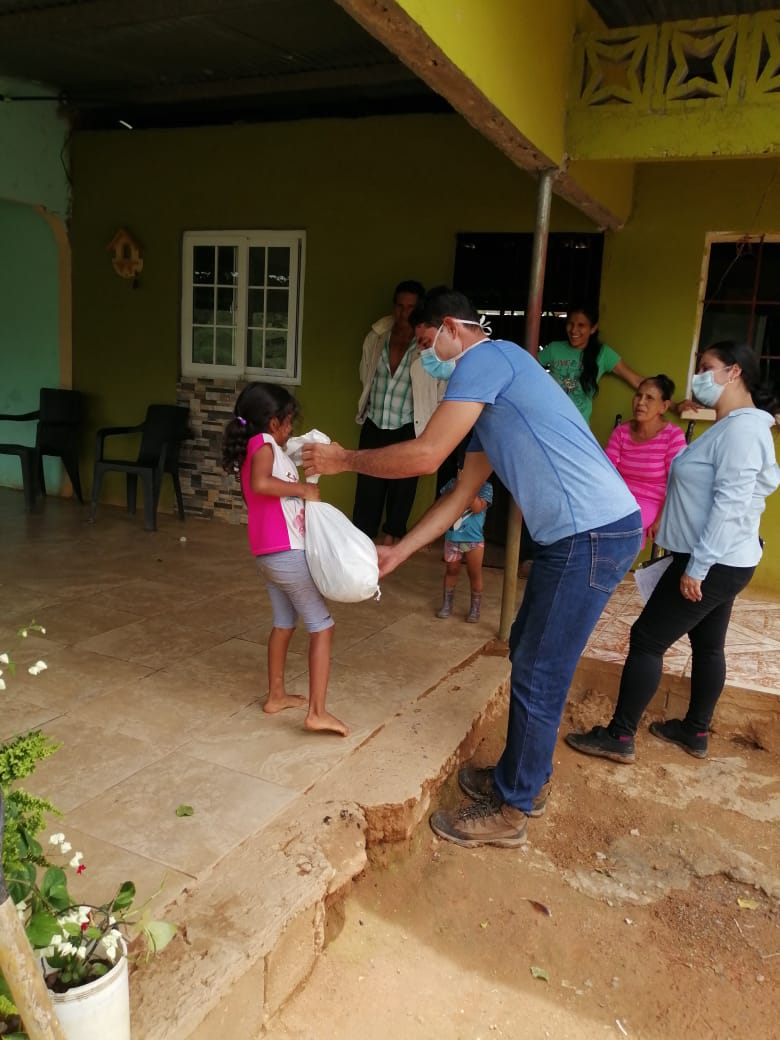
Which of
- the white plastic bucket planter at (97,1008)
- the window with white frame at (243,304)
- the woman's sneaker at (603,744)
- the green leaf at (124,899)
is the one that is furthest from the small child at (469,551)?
the white plastic bucket planter at (97,1008)

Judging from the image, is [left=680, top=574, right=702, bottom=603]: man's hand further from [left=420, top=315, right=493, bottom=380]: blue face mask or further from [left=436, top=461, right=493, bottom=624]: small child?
[left=436, top=461, right=493, bottom=624]: small child

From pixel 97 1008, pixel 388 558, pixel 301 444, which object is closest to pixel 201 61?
pixel 301 444

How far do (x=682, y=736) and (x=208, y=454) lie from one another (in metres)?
4.87

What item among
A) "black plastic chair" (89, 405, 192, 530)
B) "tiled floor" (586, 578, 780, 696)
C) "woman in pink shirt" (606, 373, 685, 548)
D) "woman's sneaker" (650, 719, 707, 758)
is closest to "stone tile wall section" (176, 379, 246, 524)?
"black plastic chair" (89, 405, 192, 530)

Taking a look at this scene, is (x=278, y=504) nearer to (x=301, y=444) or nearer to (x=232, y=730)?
(x=301, y=444)

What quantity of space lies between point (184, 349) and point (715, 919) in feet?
20.3

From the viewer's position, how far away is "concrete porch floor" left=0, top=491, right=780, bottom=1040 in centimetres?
226

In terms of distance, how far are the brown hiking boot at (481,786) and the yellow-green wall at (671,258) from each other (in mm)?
3173

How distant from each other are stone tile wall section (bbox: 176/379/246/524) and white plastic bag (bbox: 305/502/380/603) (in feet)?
14.0

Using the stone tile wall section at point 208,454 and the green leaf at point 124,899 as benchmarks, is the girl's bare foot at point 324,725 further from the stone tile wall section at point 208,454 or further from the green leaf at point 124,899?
the stone tile wall section at point 208,454

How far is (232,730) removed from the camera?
11.0 ft

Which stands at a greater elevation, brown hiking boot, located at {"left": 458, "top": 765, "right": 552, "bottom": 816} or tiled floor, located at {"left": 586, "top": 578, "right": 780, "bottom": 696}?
tiled floor, located at {"left": 586, "top": 578, "right": 780, "bottom": 696}

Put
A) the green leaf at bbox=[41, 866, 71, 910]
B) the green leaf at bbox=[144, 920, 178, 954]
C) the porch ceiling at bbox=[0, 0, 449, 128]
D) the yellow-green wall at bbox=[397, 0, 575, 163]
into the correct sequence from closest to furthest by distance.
Result: 1. the green leaf at bbox=[41, 866, 71, 910]
2. the green leaf at bbox=[144, 920, 178, 954]
3. the yellow-green wall at bbox=[397, 0, 575, 163]
4. the porch ceiling at bbox=[0, 0, 449, 128]

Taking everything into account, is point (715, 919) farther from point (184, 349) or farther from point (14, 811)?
point (184, 349)
